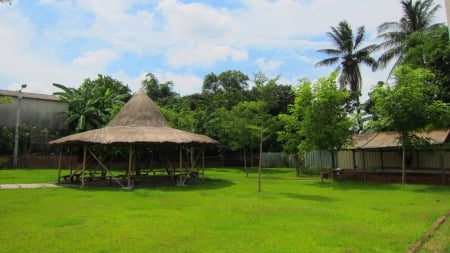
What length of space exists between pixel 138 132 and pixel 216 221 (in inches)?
433

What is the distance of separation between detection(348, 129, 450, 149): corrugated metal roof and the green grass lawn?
4.21 meters

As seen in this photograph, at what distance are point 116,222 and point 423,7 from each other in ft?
98.8

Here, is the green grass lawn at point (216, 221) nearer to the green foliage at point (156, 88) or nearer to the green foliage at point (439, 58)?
the green foliage at point (439, 58)

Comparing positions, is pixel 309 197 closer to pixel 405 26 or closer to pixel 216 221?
pixel 216 221

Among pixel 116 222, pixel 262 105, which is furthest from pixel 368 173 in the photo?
pixel 116 222

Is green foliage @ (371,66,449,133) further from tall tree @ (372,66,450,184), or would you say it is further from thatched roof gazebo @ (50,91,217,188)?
thatched roof gazebo @ (50,91,217,188)

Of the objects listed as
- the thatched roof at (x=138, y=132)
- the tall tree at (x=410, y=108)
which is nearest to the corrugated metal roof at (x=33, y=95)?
the thatched roof at (x=138, y=132)

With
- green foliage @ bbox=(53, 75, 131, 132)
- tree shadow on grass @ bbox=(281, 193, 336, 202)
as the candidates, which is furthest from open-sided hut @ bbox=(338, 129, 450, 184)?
green foliage @ bbox=(53, 75, 131, 132)

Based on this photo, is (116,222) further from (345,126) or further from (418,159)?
(418,159)

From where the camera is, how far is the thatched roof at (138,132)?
18.8m

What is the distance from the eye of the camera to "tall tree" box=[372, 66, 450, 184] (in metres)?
18.6

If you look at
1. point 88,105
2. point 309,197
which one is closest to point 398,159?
point 309,197

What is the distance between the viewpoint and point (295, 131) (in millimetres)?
24062

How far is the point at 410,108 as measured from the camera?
18.4m
